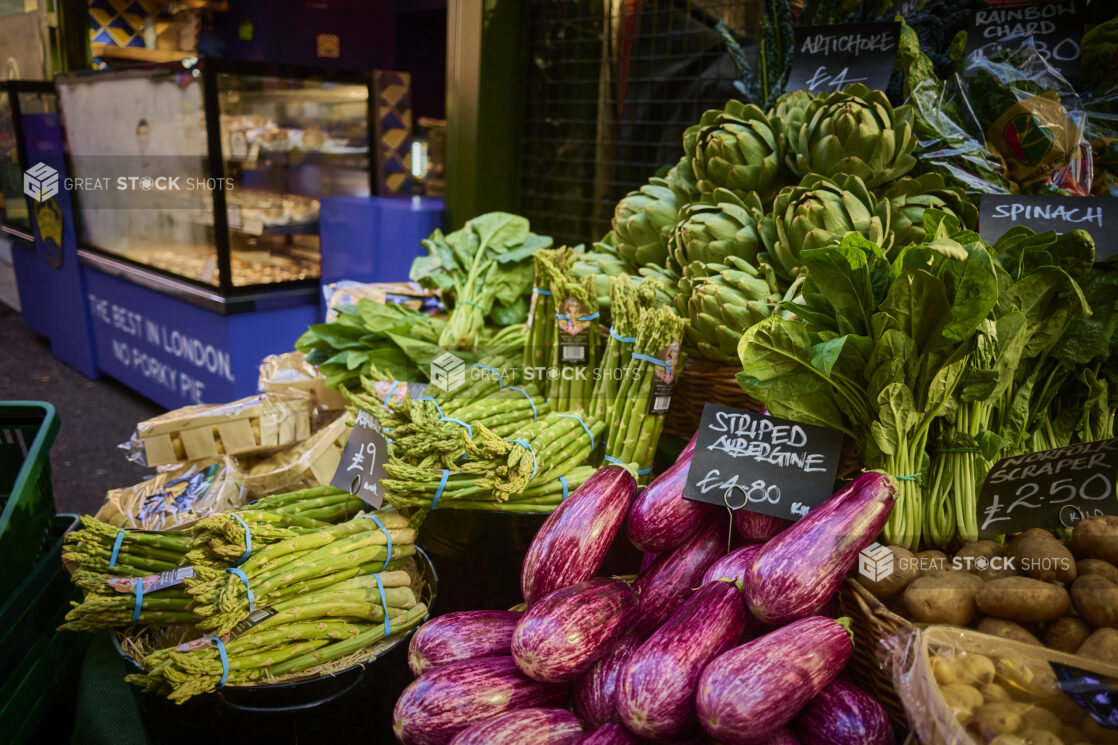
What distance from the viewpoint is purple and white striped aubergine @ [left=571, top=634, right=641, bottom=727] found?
112 cm

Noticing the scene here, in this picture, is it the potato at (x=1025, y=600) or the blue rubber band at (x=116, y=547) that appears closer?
the potato at (x=1025, y=600)

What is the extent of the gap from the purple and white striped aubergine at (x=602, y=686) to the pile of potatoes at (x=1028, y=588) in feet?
1.37

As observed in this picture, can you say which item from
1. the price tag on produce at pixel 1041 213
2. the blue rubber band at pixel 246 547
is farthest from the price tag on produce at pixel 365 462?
the price tag on produce at pixel 1041 213

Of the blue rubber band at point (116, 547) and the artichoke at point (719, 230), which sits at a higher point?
the artichoke at point (719, 230)

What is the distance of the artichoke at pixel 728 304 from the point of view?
171 cm

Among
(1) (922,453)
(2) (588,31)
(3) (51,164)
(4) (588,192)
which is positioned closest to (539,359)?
(1) (922,453)

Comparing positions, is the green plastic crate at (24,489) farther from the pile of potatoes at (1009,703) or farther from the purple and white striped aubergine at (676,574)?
the pile of potatoes at (1009,703)

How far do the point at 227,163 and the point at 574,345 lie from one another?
3.29m

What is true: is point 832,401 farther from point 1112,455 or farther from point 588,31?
point 588,31

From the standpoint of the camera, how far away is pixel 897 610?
119 centimetres

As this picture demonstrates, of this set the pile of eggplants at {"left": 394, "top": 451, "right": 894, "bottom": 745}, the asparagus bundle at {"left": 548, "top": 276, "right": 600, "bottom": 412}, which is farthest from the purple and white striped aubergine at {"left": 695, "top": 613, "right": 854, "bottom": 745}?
the asparagus bundle at {"left": 548, "top": 276, "right": 600, "bottom": 412}

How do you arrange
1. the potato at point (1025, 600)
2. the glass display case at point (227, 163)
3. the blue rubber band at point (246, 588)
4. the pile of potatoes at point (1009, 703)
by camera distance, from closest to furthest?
1. the pile of potatoes at point (1009, 703)
2. the potato at point (1025, 600)
3. the blue rubber band at point (246, 588)
4. the glass display case at point (227, 163)

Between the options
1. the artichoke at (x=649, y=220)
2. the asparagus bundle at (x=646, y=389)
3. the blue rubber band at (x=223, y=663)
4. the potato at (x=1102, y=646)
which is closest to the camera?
the potato at (x=1102, y=646)

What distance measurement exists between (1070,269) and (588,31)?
261 cm
